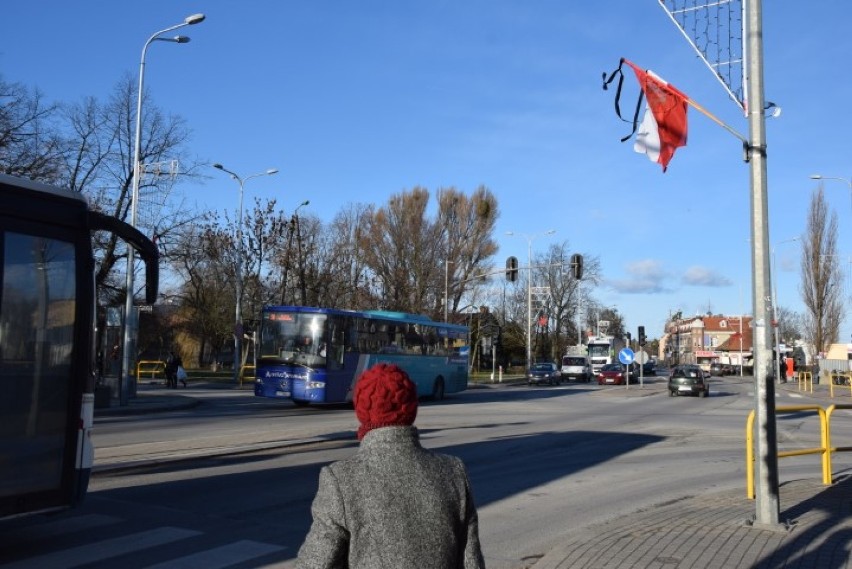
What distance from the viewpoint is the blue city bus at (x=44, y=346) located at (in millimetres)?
6699

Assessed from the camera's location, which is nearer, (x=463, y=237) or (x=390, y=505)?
(x=390, y=505)

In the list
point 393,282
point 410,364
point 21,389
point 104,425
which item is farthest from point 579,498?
point 393,282

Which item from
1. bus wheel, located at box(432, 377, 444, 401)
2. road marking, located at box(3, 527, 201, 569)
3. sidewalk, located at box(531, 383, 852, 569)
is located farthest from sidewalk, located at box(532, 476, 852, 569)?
bus wheel, located at box(432, 377, 444, 401)

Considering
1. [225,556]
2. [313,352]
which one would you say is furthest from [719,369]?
[225,556]

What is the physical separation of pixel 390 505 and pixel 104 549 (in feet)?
18.3

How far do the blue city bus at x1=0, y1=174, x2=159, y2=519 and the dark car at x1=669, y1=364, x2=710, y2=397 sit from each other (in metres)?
35.6

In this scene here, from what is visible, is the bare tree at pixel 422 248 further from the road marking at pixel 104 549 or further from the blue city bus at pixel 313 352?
the road marking at pixel 104 549

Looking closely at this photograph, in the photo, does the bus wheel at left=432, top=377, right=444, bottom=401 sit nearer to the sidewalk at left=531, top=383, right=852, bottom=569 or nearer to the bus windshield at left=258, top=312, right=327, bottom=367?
the bus windshield at left=258, top=312, right=327, bottom=367

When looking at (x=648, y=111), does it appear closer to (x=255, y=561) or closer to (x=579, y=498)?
(x=579, y=498)

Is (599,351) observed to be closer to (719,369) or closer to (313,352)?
(719,369)

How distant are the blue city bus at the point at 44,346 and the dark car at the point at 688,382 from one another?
3561cm

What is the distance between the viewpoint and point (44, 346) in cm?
698

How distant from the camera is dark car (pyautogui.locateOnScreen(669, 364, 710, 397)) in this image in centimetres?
3919

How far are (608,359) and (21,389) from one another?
6711cm
